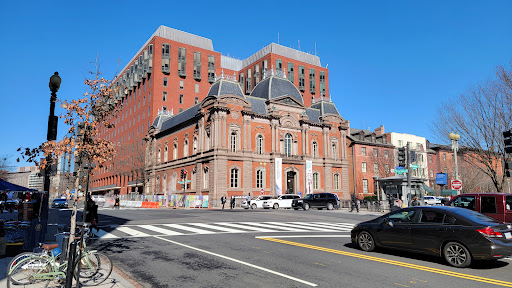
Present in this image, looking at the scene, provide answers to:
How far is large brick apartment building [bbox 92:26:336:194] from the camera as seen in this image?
70.2m

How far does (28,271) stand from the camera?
629 cm

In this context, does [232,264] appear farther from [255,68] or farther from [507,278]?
[255,68]

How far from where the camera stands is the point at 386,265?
341 inches

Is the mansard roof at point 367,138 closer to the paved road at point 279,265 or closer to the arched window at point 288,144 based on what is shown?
the arched window at point 288,144

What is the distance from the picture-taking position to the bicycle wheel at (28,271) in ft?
20.4

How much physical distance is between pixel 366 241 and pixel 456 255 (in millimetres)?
2584

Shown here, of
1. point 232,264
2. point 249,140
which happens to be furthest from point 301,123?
point 232,264

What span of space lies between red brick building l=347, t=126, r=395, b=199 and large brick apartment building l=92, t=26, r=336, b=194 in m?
10.0

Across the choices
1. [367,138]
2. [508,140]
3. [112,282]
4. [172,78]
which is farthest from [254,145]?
[112,282]

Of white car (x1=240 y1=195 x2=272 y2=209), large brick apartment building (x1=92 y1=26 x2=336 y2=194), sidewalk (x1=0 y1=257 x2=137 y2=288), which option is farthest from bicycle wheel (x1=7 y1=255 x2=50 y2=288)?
large brick apartment building (x1=92 y1=26 x2=336 y2=194)

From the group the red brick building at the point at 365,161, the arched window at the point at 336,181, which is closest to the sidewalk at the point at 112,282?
the arched window at the point at 336,181

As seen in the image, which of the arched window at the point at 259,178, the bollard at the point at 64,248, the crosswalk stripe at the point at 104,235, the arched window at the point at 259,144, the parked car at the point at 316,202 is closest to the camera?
the bollard at the point at 64,248

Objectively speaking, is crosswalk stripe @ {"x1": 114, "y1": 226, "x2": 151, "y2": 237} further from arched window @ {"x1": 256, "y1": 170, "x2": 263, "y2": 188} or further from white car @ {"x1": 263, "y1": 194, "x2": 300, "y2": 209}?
arched window @ {"x1": 256, "y1": 170, "x2": 263, "y2": 188}

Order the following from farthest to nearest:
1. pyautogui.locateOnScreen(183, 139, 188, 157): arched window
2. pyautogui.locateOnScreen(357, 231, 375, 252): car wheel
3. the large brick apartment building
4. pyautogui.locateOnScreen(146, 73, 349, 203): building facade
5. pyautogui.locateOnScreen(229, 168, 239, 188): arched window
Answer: the large brick apartment building → pyautogui.locateOnScreen(183, 139, 188, 157): arched window → pyautogui.locateOnScreen(229, 168, 239, 188): arched window → pyautogui.locateOnScreen(146, 73, 349, 203): building facade → pyautogui.locateOnScreen(357, 231, 375, 252): car wheel
